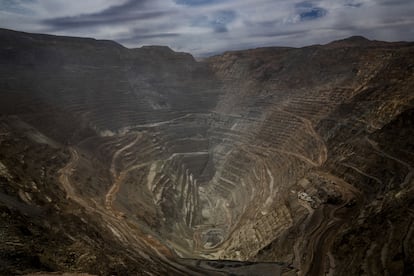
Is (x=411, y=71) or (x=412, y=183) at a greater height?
(x=411, y=71)

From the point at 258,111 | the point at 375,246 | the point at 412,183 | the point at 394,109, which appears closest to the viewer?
the point at 375,246

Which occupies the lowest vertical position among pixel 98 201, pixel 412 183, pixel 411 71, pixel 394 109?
pixel 98 201

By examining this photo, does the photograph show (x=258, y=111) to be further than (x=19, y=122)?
Yes

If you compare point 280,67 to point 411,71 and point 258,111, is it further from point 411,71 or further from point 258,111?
point 411,71

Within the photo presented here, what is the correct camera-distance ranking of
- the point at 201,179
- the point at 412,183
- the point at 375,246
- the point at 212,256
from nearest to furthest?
the point at 375,246
the point at 412,183
the point at 212,256
the point at 201,179

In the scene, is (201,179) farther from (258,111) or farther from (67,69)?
(67,69)

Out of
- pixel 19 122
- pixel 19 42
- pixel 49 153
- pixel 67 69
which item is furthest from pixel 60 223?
pixel 19 42
